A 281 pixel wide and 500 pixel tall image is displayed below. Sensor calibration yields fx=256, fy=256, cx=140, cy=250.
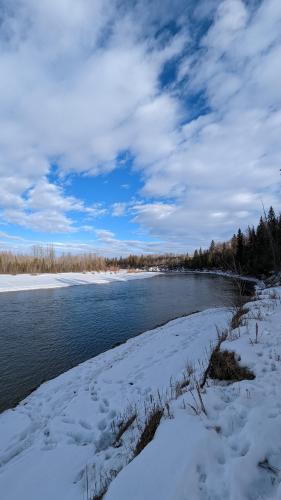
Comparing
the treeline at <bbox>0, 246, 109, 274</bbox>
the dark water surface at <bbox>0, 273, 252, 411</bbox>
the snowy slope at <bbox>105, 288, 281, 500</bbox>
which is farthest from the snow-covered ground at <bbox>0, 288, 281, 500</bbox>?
the treeline at <bbox>0, 246, 109, 274</bbox>

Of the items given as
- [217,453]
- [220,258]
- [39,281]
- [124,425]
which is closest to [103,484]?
[217,453]

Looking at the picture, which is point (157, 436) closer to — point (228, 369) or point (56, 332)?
point (228, 369)

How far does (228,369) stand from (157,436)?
2.16 meters

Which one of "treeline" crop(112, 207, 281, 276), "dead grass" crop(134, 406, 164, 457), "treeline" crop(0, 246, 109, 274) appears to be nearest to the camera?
"dead grass" crop(134, 406, 164, 457)

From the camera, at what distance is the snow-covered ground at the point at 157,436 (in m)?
2.62

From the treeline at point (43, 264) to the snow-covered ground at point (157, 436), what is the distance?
8577 cm

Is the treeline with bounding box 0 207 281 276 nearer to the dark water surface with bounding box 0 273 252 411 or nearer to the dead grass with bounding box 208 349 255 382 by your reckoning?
the dark water surface with bounding box 0 273 252 411

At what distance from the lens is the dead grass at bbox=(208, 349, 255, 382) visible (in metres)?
4.76

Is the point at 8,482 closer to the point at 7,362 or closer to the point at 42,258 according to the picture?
the point at 7,362

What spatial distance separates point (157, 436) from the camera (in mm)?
3492

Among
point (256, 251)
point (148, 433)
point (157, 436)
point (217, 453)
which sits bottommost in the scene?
point (148, 433)

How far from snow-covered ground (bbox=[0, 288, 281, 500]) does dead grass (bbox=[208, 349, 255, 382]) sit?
17 centimetres

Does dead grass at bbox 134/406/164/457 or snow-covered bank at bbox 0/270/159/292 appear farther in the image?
snow-covered bank at bbox 0/270/159/292

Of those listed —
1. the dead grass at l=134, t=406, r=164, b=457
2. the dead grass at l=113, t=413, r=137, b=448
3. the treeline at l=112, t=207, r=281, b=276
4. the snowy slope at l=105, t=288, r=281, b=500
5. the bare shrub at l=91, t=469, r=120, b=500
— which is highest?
the treeline at l=112, t=207, r=281, b=276
